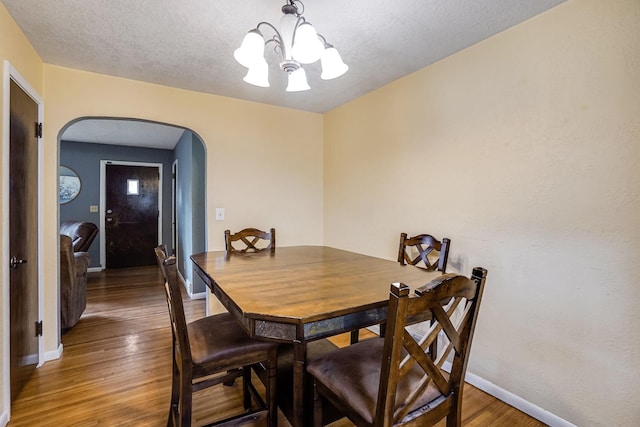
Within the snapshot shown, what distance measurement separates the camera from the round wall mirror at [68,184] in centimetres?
525

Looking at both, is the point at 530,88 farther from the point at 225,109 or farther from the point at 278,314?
the point at 225,109

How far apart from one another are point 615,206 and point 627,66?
0.65 meters

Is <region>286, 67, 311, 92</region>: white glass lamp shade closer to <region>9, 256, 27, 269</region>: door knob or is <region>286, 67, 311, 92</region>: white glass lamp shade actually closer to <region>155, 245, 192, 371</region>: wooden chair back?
<region>155, 245, 192, 371</region>: wooden chair back

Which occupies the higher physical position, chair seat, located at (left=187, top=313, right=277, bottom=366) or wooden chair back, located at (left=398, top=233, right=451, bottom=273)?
wooden chair back, located at (left=398, top=233, right=451, bottom=273)

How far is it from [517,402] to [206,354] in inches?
70.7

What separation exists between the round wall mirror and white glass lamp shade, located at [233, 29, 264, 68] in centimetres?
548

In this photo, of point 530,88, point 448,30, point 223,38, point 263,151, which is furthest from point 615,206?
point 263,151

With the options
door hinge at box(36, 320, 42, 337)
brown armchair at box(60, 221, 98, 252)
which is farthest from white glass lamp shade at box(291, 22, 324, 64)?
brown armchair at box(60, 221, 98, 252)

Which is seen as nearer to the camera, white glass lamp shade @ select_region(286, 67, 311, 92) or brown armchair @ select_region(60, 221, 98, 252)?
white glass lamp shade @ select_region(286, 67, 311, 92)

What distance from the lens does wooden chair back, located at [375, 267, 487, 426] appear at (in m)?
0.87

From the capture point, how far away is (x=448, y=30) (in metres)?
1.85

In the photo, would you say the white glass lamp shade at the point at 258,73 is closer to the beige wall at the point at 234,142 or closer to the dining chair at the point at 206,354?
the dining chair at the point at 206,354

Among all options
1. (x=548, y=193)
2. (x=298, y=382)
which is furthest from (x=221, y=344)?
(x=548, y=193)

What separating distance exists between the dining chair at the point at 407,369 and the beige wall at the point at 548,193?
3.00 feet
